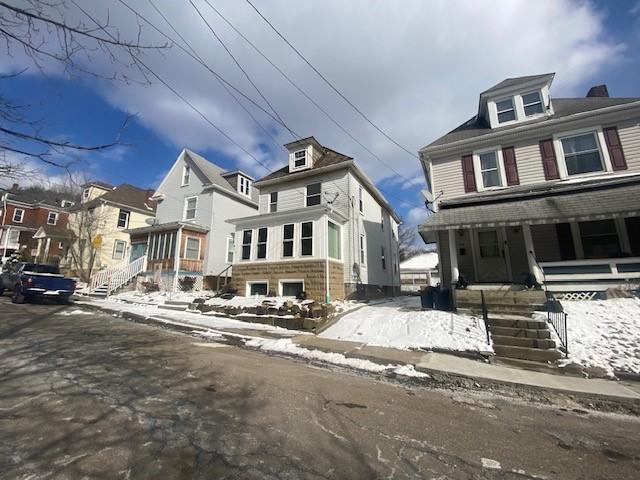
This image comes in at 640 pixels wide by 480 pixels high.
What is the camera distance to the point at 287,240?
44.7 feet

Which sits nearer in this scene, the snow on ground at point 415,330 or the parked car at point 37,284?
the snow on ground at point 415,330

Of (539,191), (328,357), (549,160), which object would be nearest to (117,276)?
(328,357)

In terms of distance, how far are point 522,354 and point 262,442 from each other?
21.0 ft

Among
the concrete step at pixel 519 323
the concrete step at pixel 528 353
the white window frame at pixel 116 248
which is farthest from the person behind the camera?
the white window frame at pixel 116 248

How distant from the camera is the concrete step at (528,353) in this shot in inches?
245

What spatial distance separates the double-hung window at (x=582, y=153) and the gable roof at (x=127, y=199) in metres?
30.7

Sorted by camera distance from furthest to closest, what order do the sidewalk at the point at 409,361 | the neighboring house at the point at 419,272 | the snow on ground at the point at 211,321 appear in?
1. the neighboring house at the point at 419,272
2. the snow on ground at the point at 211,321
3. the sidewalk at the point at 409,361

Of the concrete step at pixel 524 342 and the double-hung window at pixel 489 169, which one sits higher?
the double-hung window at pixel 489 169

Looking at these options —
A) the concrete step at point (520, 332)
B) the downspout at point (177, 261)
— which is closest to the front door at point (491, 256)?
the concrete step at point (520, 332)

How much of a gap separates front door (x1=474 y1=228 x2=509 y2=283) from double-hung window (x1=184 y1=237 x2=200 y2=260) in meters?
16.4

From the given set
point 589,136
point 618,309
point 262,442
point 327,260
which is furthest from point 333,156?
point 262,442

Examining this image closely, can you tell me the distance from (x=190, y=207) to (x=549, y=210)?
20.9 meters

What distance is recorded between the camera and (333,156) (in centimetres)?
1705

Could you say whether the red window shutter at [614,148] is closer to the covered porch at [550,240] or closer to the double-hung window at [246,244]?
the covered porch at [550,240]
